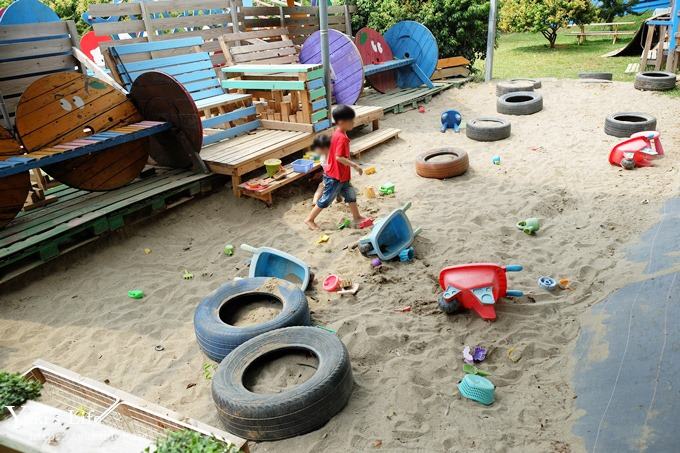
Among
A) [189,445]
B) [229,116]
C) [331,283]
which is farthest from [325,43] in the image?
[189,445]

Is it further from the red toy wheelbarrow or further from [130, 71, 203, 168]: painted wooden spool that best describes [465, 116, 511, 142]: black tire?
the red toy wheelbarrow

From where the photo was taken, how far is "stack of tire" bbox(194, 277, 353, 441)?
284 cm

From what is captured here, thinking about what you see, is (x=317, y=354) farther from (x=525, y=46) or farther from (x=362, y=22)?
(x=525, y=46)

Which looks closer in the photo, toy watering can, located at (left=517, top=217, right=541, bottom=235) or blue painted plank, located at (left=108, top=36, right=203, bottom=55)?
toy watering can, located at (left=517, top=217, right=541, bottom=235)

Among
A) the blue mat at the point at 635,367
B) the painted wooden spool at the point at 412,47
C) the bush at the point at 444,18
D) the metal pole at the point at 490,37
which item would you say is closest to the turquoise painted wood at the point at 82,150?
the blue mat at the point at 635,367

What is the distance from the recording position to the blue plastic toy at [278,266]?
448 cm

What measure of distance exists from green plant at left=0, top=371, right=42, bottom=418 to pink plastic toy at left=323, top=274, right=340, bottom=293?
2429 mm

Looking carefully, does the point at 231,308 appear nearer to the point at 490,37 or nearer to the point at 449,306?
the point at 449,306

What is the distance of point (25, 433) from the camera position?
211 cm

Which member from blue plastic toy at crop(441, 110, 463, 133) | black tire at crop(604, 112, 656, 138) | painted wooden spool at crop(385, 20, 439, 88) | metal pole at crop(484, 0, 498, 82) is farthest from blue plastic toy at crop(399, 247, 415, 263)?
metal pole at crop(484, 0, 498, 82)

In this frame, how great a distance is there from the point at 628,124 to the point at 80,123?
7.40 metres

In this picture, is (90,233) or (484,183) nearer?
(90,233)

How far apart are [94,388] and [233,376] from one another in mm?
798

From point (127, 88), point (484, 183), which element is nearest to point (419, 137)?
point (484, 183)
